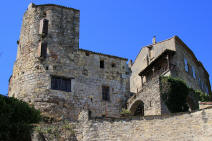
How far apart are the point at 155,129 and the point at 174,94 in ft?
20.9

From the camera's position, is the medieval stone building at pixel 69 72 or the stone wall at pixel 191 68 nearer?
the medieval stone building at pixel 69 72

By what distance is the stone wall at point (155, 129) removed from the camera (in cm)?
2058

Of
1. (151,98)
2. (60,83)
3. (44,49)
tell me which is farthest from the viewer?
(44,49)

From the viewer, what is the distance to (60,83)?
29.1 metres

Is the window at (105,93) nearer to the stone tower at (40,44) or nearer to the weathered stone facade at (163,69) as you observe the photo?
the weathered stone facade at (163,69)

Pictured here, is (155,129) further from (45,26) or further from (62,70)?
(45,26)

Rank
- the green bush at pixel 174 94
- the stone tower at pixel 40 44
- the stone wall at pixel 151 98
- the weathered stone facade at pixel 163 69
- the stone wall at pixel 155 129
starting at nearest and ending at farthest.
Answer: the stone wall at pixel 155 129 → the green bush at pixel 174 94 → the stone wall at pixel 151 98 → the weathered stone facade at pixel 163 69 → the stone tower at pixel 40 44

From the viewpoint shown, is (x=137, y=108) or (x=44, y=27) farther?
(x=44, y=27)

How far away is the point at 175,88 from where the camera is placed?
27.5 metres

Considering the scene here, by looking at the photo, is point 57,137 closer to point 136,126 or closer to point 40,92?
point 136,126

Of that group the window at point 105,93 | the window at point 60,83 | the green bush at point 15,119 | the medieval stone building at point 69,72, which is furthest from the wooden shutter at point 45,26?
the green bush at point 15,119

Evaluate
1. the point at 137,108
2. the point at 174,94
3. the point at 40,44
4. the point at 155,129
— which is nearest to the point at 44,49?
the point at 40,44

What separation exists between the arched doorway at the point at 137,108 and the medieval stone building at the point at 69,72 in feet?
0.27

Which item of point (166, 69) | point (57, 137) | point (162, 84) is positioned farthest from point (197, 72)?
point (57, 137)
